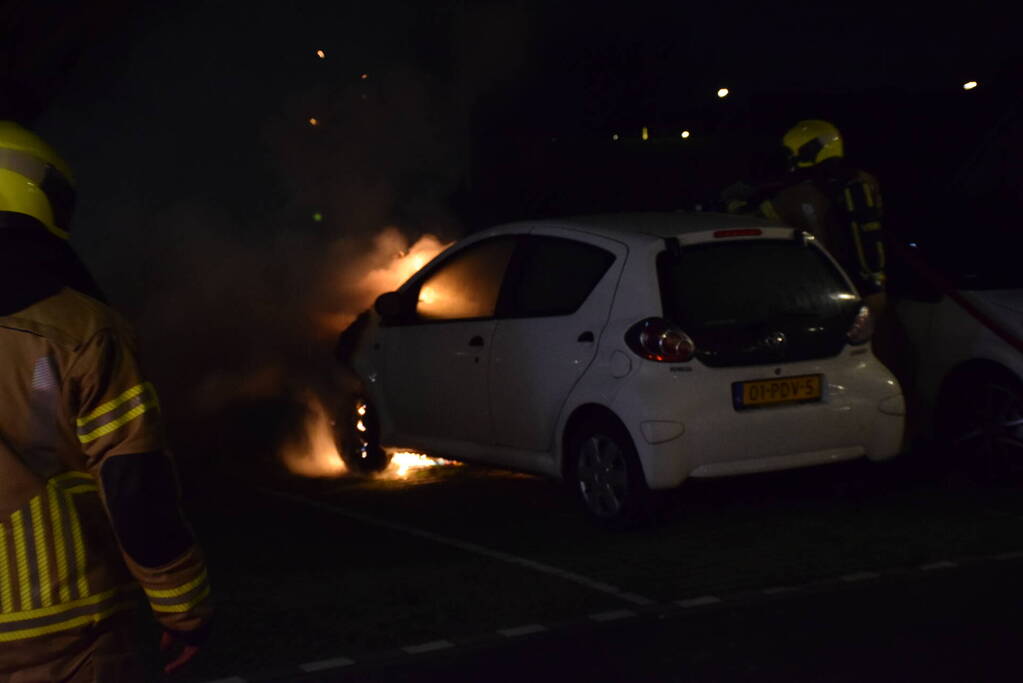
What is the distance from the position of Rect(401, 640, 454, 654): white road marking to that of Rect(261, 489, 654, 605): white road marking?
3.06 feet

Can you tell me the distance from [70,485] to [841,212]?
22.9 feet

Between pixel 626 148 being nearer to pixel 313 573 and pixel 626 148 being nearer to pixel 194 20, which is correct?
pixel 194 20

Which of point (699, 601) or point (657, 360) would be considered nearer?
point (699, 601)

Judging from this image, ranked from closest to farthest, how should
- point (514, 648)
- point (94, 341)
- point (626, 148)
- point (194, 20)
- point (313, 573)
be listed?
1. point (94, 341)
2. point (514, 648)
3. point (313, 573)
4. point (194, 20)
5. point (626, 148)

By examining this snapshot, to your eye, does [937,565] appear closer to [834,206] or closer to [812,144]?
[834,206]

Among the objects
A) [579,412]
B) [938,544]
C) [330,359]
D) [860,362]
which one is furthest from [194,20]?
[938,544]

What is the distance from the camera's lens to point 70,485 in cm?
281

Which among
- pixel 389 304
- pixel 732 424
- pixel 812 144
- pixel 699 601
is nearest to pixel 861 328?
pixel 732 424

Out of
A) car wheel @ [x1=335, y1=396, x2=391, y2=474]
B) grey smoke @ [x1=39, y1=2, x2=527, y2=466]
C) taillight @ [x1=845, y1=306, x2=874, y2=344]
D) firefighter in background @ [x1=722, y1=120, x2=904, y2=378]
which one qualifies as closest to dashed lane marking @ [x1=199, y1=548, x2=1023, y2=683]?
taillight @ [x1=845, y1=306, x2=874, y2=344]

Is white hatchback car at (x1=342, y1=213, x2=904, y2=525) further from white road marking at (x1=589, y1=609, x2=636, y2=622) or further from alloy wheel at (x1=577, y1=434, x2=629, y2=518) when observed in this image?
white road marking at (x1=589, y1=609, x2=636, y2=622)

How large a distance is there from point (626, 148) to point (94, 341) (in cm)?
1722

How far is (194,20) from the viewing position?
11633 mm

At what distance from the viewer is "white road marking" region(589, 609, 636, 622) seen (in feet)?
19.5

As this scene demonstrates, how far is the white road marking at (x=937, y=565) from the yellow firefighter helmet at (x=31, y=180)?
15.5 feet
